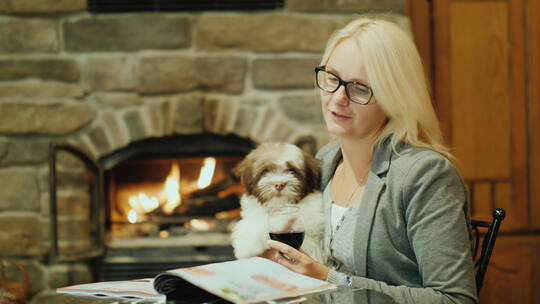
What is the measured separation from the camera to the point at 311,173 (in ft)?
5.01

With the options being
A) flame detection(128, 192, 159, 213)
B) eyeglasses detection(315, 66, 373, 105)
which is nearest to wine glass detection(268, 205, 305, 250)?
eyeglasses detection(315, 66, 373, 105)

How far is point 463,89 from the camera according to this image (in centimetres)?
278

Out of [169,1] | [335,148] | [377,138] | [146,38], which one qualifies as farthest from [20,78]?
[377,138]

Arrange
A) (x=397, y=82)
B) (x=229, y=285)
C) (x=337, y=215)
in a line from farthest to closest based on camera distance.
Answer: (x=337, y=215) < (x=397, y=82) < (x=229, y=285)

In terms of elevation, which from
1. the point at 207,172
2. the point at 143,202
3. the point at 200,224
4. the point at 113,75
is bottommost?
the point at 200,224

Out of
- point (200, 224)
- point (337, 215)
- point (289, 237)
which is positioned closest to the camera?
point (289, 237)

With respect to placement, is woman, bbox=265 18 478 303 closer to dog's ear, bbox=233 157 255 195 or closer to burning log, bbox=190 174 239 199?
dog's ear, bbox=233 157 255 195

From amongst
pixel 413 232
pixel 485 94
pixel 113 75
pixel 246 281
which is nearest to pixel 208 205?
pixel 113 75

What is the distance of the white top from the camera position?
1473 mm

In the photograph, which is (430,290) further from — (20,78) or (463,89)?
(20,78)

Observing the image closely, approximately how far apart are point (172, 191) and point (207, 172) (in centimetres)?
20

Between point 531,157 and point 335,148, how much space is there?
5.11ft

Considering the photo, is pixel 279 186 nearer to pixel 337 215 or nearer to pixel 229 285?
pixel 337 215

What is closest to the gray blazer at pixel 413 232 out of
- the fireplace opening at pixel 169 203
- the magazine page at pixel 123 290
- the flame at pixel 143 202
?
the magazine page at pixel 123 290
